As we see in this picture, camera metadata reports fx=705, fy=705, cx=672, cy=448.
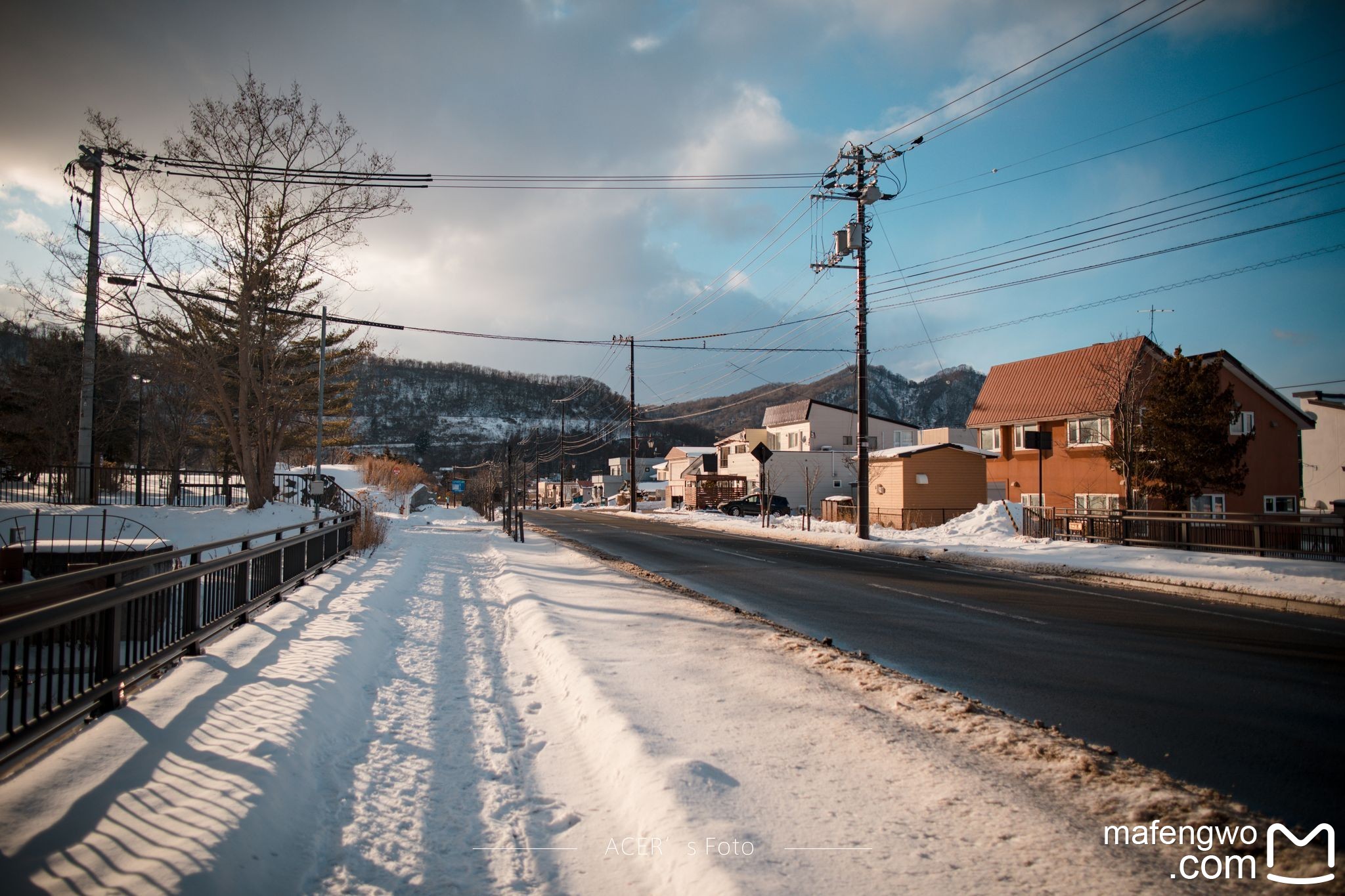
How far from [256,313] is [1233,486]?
35296 mm

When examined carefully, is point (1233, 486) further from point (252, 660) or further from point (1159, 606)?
point (252, 660)

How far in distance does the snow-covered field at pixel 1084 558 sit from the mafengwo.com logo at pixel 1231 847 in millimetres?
10334

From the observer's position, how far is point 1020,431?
3647cm

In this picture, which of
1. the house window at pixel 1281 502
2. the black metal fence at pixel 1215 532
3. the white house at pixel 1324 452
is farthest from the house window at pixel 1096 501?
the white house at pixel 1324 452

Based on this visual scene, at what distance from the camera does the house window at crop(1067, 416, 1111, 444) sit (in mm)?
31562

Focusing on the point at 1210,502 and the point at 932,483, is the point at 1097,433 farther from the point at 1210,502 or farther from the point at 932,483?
the point at 932,483

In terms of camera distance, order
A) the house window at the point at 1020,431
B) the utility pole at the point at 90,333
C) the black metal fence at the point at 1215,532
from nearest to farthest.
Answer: the black metal fence at the point at 1215,532, the utility pole at the point at 90,333, the house window at the point at 1020,431

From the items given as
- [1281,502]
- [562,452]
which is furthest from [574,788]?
[562,452]

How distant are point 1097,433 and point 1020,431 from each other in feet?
15.3

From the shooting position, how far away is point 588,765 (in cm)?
489

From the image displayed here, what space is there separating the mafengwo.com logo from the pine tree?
24424 mm

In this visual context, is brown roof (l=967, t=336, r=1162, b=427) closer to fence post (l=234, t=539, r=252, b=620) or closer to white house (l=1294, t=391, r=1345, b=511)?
white house (l=1294, t=391, r=1345, b=511)

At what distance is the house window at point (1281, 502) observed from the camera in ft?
107

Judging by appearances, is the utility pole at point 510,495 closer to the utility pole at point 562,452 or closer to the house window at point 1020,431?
the house window at point 1020,431
